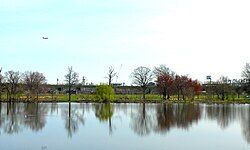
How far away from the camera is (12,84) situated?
76625 mm

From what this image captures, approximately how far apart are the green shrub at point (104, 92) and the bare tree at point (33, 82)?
43.4ft

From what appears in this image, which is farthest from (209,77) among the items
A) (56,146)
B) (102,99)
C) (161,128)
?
(56,146)

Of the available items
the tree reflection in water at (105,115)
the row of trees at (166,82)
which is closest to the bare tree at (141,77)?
the row of trees at (166,82)

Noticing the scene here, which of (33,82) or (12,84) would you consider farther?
(33,82)

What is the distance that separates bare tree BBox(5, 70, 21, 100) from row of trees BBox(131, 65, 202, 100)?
85.9 ft

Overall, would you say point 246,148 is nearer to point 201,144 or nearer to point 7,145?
point 201,144

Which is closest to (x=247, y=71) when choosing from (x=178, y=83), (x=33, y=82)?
(x=178, y=83)

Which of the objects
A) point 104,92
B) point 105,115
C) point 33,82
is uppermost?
point 33,82

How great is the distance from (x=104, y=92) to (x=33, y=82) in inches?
709

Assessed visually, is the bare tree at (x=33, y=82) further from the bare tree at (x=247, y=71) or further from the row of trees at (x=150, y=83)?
the bare tree at (x=247, y=71)

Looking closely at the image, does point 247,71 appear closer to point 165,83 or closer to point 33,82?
point 165,83

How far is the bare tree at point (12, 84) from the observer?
252ft

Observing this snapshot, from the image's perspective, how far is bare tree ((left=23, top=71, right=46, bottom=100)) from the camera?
81.8 m

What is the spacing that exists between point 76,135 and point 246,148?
31.9 ft
